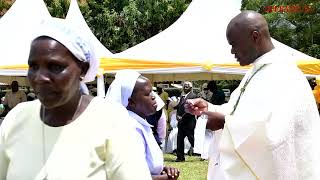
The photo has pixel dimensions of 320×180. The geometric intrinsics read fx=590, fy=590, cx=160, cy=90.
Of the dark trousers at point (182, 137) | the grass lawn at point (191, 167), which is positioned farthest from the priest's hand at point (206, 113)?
the dark trousers at point (182, 137)

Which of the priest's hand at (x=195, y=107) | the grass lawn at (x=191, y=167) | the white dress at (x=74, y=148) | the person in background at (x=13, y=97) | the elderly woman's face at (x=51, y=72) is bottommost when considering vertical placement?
the grass lawn at (x=191, y=167)

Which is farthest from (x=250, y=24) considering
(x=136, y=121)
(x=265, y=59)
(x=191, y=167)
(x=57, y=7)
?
(x=57, y=7)

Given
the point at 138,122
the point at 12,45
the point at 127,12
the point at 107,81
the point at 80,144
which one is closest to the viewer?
the point at 80,144

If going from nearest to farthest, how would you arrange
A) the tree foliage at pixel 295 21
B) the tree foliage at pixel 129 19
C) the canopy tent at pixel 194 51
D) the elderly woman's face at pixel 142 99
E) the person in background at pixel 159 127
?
the elderly woman's face at pixel 142 99, the person in background at pixel 159 127, the canopy tent at pixel 194 51, the tree foliage at pixel 295 21, the tree foliage at pixel 129 19

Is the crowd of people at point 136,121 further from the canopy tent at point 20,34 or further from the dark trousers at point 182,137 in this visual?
the canopy tent at point 20,34

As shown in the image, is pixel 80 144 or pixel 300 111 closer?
pixel 80 144

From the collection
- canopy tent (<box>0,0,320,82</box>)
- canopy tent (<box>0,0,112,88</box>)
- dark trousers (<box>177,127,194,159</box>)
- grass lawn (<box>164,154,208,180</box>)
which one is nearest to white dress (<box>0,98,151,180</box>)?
grass lawn (<box>164,154,208,180</box>)

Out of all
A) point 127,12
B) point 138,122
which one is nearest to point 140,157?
point 138,122

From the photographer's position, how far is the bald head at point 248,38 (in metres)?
4.10

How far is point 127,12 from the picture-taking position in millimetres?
30875

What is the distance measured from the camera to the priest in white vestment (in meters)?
3.96

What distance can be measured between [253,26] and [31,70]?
225 centimetres

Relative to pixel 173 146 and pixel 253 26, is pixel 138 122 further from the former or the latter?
pixel 173 146

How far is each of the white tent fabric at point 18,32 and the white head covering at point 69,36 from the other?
934 cm
